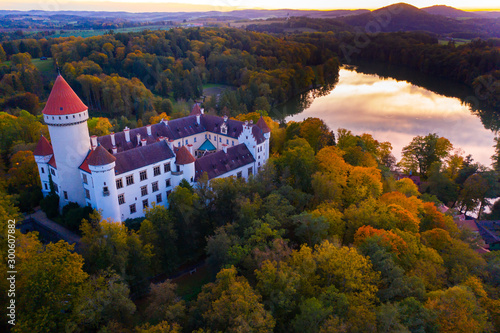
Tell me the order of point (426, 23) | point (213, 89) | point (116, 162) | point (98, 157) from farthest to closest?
point (426, 23), point (213, 89), point (116, 162), point (98, 157)

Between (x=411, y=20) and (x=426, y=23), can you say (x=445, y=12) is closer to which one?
(x=426, y=23)

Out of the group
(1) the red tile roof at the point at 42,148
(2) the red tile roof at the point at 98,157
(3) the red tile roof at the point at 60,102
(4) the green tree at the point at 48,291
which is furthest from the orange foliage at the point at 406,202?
(1) the red tile roof at the point at 42,148

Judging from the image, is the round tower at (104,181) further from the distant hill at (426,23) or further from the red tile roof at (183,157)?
the distant hill at (426,23)

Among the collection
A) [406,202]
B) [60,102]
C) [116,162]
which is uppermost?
[60,102]

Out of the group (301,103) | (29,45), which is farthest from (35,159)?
(29,45)

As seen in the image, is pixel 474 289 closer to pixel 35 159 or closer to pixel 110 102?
pixel 35 159

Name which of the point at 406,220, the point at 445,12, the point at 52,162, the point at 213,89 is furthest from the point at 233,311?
the point at 445,12

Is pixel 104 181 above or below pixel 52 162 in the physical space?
below
